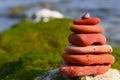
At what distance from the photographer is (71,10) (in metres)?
57.7

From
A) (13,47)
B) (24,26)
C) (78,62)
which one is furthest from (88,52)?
(24,26)

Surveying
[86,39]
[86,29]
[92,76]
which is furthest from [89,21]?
[92,76]

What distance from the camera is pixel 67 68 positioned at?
44.5 ft

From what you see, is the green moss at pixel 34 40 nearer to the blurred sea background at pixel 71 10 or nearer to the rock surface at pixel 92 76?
the rock surface at pixel 92 76

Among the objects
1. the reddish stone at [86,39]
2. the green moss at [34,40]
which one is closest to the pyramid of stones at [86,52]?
the reddish stone at [86,39]

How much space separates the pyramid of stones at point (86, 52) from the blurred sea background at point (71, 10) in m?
23.3

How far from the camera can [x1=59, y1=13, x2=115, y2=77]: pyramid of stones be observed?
13445 millimetres

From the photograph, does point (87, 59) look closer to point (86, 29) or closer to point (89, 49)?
point (89, 49)

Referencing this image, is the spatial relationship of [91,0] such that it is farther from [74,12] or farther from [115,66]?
[115,66]

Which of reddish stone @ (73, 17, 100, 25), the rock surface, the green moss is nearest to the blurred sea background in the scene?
the green moss

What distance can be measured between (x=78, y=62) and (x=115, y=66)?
507 cm

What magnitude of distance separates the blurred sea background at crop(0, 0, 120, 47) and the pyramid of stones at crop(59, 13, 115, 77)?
76.4ft

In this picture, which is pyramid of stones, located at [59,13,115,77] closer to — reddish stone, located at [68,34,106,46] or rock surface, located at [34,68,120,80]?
reddish stone, located at [68,34,106,46]

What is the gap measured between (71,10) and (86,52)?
44340 millimetres
